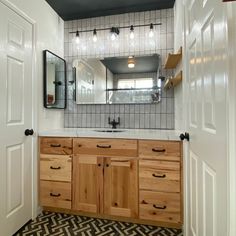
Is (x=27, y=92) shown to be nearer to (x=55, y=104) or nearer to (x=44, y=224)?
(x=55, y=104)

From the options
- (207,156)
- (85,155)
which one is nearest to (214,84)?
(207,156)

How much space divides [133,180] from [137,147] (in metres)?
0.32

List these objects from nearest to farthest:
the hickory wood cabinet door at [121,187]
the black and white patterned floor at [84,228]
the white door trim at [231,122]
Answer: the white door trim at [231,122]
the black and white patterned floor at [84,228]
the hickory wood cabinet door at [121,187]

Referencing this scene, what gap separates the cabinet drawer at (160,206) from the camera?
1.90 meters

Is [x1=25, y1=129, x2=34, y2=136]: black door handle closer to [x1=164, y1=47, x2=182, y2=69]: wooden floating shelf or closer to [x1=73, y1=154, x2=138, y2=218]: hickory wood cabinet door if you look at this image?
[x1=73, y1=154, x2=138, y2=218]: hickory wood cabinet door

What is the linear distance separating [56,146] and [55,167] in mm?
226

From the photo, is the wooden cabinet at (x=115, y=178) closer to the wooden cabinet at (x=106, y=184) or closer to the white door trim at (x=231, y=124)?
the wooden cabinet at (x=106, y=184)

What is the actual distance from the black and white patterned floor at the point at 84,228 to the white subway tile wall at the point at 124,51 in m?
1.17

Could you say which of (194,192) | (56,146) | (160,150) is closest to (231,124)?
(194,192)

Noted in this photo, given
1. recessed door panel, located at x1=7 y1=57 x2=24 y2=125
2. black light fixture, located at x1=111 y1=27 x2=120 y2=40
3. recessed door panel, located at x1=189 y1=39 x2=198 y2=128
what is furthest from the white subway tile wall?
recessed door panel, located at x1=189 y1=39 x2=198 y2=128

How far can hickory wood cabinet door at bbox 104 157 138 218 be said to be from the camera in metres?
2.00

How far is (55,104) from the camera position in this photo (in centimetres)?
262

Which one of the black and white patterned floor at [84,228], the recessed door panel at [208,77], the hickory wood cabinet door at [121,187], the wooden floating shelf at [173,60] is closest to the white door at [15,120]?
the black and white patterned floor at [84,228]

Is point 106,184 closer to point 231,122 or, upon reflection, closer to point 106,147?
point 106,147
